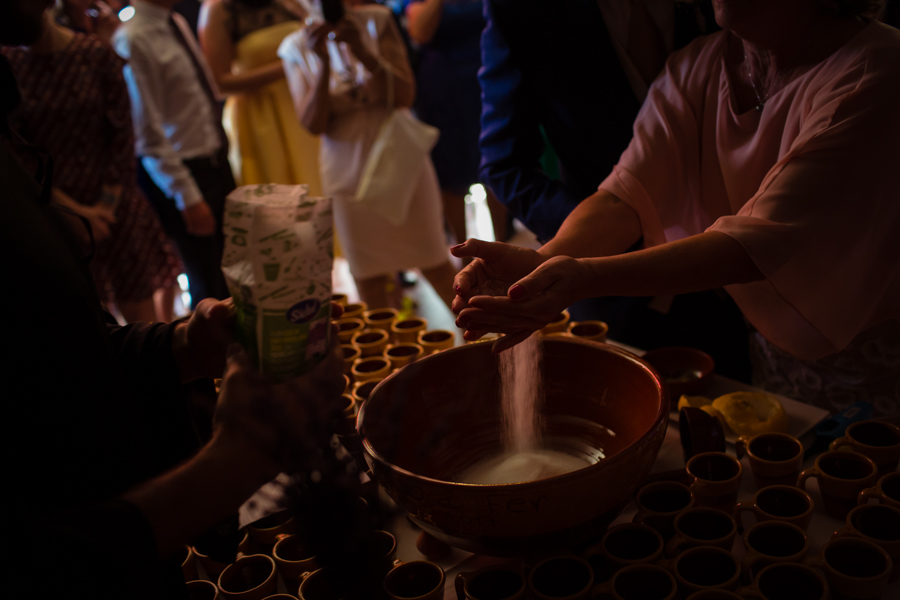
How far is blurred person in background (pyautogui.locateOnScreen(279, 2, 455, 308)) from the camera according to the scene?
101 inches

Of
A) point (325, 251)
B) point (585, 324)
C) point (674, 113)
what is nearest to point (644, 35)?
point (674, 113)

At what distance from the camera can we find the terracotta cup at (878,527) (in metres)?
0.79

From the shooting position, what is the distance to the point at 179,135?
2.96 metres

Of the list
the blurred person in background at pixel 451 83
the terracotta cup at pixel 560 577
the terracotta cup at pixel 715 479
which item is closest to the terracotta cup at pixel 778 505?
the terracotta cup at pixel 715 479

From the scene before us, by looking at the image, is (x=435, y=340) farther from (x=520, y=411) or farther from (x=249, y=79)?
(x=249, y=79)

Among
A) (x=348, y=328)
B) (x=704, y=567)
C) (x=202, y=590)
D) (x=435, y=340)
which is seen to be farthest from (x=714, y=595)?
(x=348, y=328)

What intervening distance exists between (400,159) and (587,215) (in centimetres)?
152

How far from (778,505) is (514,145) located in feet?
3.91

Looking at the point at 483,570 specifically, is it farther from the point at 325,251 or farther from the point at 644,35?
the point at 644,35

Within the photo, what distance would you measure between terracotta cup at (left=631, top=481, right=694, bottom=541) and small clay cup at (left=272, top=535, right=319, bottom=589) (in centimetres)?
45

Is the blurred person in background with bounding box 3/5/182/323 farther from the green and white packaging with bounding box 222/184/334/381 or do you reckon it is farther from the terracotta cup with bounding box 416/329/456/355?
the green and white packaging with bounding box 222/184/334/381

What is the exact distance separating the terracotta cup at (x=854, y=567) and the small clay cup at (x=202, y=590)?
2.53ft

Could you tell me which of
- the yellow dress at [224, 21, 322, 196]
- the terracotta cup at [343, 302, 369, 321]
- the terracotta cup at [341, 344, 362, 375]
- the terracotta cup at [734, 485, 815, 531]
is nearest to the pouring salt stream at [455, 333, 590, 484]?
the terracotta cup at [734, 485, 815, 531]

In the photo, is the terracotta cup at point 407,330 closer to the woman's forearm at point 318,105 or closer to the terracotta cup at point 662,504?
the terracotta cup at point 662,504
